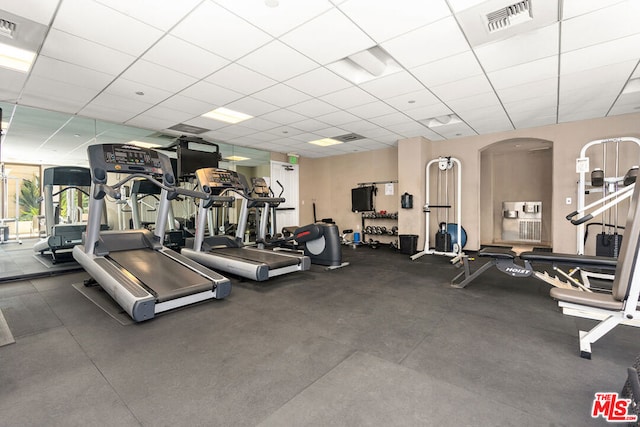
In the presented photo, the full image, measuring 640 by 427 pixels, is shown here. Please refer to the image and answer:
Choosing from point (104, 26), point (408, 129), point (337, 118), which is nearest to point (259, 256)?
point (337, 118)

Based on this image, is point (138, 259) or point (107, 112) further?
point (107, 112)

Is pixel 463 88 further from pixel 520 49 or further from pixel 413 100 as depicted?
pixel 520 49

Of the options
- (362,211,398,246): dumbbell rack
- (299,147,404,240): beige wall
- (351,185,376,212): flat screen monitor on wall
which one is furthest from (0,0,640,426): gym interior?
(351,185,376,212): flat screen monitor on wall

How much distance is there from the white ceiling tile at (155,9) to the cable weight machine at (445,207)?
18.0ft

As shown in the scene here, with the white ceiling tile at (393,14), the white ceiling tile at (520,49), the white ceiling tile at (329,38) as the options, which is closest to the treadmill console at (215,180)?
the white ceiling tile at (329,38)

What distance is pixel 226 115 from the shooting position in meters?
5.33

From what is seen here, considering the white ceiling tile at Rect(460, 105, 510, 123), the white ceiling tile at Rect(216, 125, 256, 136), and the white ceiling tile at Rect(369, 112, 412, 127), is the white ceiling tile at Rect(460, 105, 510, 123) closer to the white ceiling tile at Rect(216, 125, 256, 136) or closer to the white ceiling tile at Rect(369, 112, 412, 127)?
the white ceiling tile at Rect(369, 112, 412, 127)

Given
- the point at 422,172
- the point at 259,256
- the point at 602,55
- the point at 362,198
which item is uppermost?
the point at 602,55

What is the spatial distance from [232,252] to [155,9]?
A: 3354 mm

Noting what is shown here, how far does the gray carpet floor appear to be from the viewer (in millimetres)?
1555

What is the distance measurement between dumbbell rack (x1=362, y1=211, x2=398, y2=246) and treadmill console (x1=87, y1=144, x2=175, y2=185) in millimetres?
5567

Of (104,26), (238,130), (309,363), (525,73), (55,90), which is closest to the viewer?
(309,363)

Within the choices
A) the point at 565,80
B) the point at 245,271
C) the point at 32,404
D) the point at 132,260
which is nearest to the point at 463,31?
the point at 565,80

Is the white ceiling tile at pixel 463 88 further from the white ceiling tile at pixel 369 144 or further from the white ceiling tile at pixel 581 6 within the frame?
the white ceiling tile at pixel 369 144
